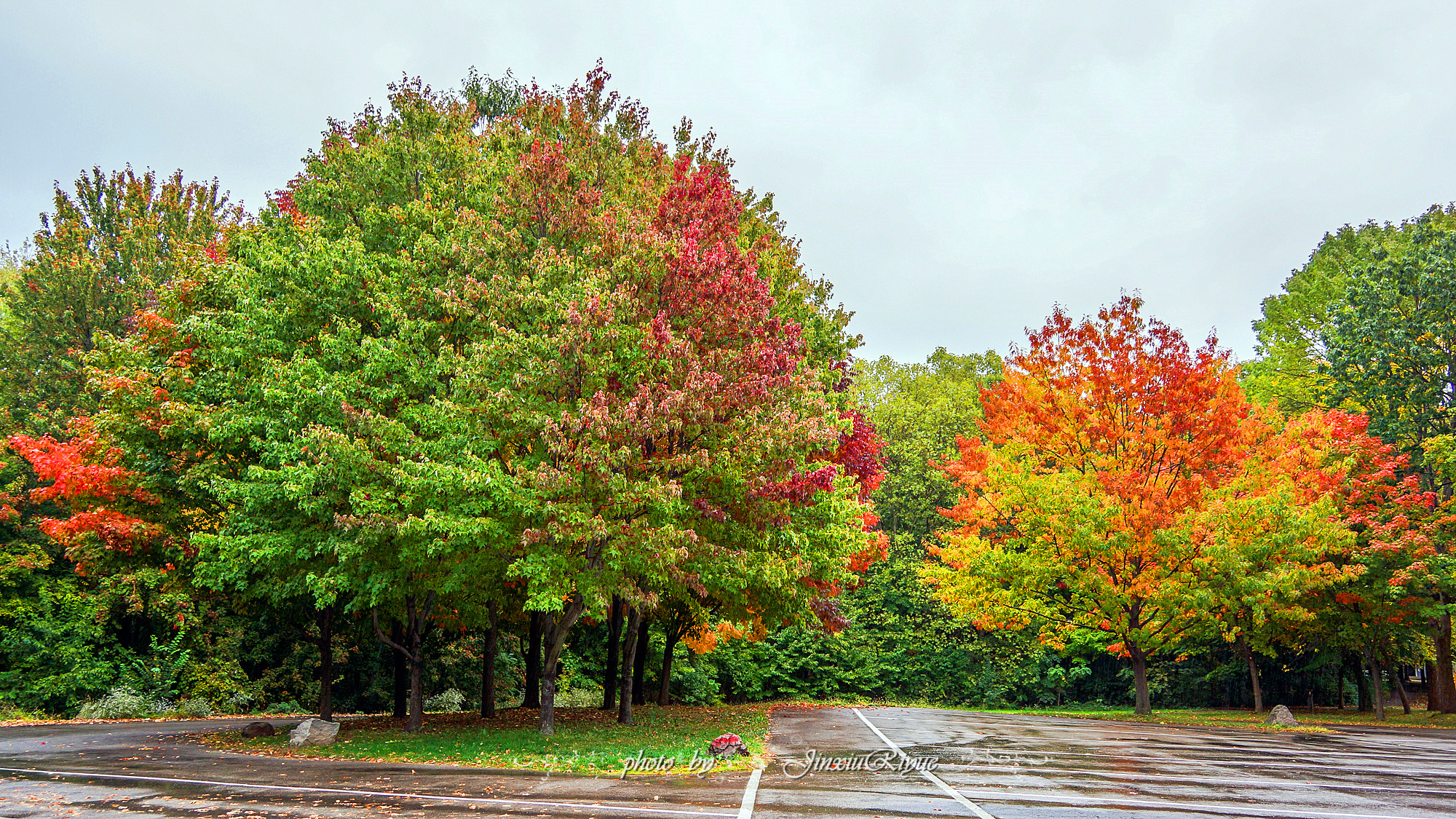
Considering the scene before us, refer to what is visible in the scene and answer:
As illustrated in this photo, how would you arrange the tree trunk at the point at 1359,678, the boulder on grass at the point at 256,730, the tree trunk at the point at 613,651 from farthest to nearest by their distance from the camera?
1. the tree trunk at the point at 1359,678
2. the tree trunk at the point at 613,651
3. the boulder on grass at the point at 256,730

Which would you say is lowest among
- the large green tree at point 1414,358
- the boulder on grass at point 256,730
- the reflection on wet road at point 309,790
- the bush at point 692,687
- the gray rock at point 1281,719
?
the bush at point 692,687

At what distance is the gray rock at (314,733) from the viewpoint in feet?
49.7

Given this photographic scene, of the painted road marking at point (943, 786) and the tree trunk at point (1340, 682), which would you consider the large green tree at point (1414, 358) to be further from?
the painted road marking at point (943, 786)

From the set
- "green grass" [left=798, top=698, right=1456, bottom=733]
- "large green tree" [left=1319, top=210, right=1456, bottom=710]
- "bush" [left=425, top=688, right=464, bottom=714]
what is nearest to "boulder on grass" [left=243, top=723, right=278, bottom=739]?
"bush" [left=425, top=688, right=464, bottom=714]

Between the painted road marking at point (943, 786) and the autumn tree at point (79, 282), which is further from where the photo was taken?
the autumn tree at point (79, 282)

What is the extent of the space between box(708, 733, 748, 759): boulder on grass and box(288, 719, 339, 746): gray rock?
785cm

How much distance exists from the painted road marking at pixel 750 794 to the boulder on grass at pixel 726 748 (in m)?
0.72

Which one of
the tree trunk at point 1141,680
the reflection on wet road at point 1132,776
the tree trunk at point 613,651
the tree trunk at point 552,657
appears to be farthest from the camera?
the tree trunk at point 1141,680

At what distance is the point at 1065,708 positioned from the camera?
3294 cm

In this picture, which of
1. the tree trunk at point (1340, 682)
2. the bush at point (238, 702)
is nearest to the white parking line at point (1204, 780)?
the bush at point (238, 702)

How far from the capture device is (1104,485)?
25641mm

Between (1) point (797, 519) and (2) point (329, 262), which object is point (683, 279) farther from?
(2) point (329, 262)

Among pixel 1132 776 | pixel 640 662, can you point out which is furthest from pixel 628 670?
pixel 1132 776

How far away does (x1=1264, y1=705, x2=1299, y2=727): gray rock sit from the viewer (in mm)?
22984
